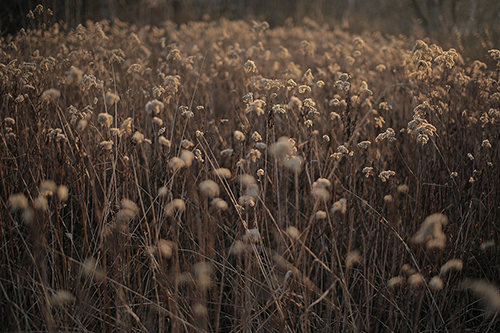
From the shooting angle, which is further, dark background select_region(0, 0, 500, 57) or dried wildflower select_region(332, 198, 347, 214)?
dark background select_region(0, 0, 500, 57)

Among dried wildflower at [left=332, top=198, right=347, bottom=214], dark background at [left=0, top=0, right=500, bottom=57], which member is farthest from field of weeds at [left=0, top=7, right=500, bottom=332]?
dark background at [left=0, top=0, right=500, bottom=57]

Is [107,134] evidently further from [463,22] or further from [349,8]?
[349,8]

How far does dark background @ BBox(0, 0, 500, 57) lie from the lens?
18.5 feet

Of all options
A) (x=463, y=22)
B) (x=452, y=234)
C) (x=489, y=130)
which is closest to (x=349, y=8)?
(x=463, y=22)

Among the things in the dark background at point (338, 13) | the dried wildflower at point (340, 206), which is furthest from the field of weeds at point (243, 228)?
the dark background at point (338, 13)

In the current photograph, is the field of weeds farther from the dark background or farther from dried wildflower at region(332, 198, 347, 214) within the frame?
the dark background

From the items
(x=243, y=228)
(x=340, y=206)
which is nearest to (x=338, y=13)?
(x=243, y=228)

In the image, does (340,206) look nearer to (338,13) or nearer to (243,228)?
(243,228)

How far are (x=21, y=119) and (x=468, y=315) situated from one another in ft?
9.00

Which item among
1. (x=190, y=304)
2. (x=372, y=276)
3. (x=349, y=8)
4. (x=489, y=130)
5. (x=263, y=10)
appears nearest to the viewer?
(x=190, y=304)

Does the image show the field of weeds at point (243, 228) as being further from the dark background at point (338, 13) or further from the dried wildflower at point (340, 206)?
the dark background at point (338, 13)

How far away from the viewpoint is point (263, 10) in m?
17.1

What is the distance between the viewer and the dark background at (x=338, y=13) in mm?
5652

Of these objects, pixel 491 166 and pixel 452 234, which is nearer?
pixel 452 234
